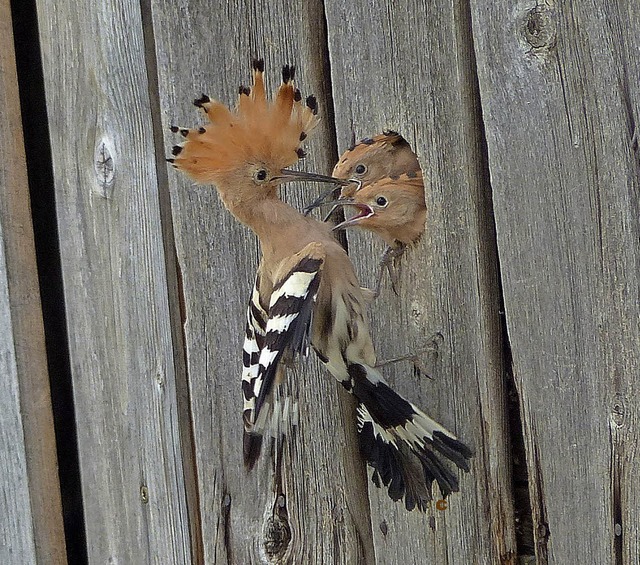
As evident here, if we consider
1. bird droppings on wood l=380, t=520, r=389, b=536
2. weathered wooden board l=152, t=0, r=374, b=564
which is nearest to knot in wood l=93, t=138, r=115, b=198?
weathered wooden board l=152, t=0, r=374, b=564

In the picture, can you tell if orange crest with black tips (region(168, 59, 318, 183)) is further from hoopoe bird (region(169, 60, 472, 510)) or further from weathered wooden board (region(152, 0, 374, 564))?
weathered wooden board (region(152, 0, 374, 564))

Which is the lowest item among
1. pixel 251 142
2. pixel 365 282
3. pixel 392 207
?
pixel 365 282

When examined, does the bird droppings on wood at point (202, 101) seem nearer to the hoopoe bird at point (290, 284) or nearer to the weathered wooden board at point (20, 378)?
the hoopoe bird at point (290, 284)

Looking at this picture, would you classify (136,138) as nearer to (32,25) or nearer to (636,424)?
(32,25)

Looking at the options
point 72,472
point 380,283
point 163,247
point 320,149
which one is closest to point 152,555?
point 72,472

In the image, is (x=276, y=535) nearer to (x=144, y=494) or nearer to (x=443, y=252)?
(x=144, y=494)

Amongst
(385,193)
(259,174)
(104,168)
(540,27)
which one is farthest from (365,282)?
(104,168)

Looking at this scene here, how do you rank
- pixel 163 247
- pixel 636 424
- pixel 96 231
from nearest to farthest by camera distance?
1. pixel 636 424
2. pixel 163 247
3. pixel 96 231
